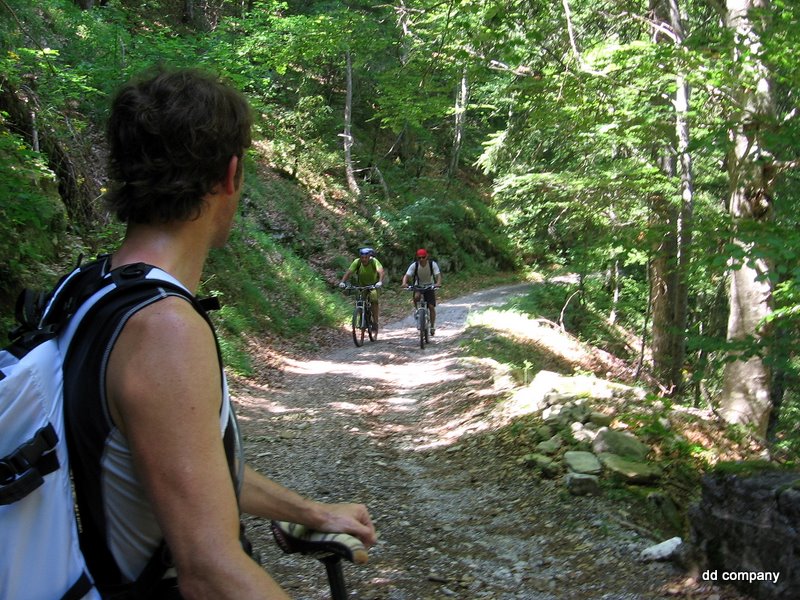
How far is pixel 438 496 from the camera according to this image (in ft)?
19.3

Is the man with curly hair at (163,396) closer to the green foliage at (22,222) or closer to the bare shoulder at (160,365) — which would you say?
the bare shoulder at (160,365)

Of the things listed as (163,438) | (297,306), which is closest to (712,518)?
(163,438)

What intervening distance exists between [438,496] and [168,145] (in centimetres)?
508

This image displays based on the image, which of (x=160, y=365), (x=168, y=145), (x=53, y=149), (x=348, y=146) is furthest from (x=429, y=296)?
(x=348, y=146)

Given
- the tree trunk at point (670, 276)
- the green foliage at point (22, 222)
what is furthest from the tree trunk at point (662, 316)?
the green foliage at point (22, 222)

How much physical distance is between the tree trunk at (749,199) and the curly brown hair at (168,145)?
20.1 ft

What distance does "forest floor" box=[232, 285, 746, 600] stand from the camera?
4.23 metres

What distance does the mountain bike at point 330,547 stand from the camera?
4.78 ft

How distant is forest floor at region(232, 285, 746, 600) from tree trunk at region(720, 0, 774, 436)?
101 inches

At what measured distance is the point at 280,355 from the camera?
12.2m

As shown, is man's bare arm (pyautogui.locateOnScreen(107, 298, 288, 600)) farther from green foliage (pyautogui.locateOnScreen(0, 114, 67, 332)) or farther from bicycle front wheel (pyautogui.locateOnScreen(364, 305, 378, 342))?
bicycle front wheel (pyautogui.locateOnScreen(364, 305, 378, 342))

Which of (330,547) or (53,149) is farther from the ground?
(53,149)

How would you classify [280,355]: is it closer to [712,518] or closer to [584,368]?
[584,368]

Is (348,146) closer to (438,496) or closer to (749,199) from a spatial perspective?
(749,199)
